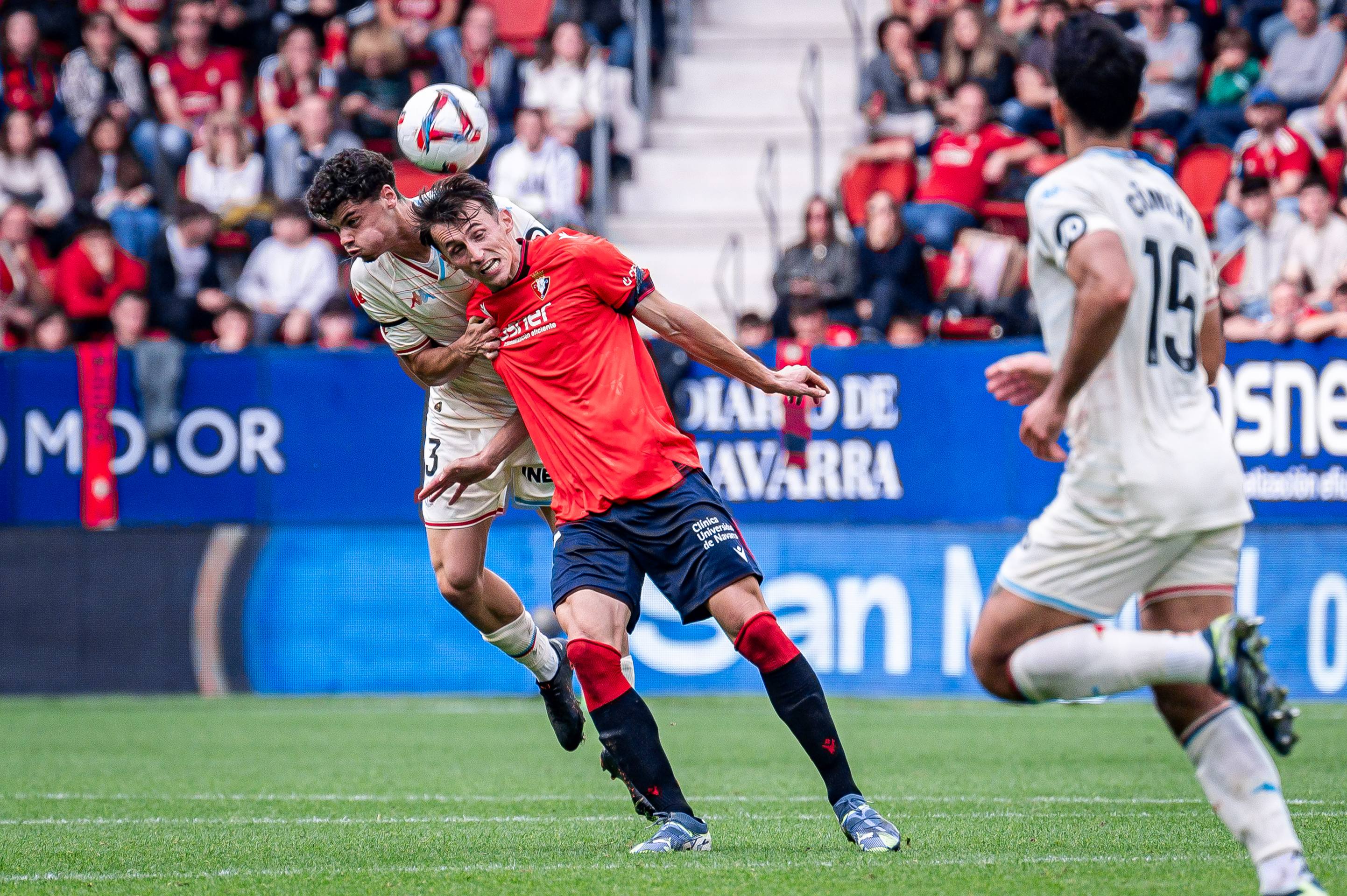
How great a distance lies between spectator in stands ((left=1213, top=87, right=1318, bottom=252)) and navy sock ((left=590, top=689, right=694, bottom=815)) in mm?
9667

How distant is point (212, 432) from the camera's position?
42.8 feet

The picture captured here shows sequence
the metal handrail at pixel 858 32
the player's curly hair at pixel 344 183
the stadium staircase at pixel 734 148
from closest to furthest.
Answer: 1. the player's curly hair at pixel 344 183
2. the stadium staircase at pixel 734 148
3. the metal handrail at pixel 858 32

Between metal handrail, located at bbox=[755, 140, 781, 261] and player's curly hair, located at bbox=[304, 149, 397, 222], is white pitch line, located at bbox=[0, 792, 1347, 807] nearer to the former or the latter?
player's curly hair, located at bbox=[304, 149, 397, 222]

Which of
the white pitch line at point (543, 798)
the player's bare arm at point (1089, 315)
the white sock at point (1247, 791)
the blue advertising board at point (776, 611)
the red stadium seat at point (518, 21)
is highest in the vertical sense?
the red stadium seat at point (518, 21)

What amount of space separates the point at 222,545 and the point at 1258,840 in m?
9.63

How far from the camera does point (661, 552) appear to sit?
229 inches

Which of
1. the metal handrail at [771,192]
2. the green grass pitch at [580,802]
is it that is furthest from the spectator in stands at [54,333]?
the metal handrail at [771,192]

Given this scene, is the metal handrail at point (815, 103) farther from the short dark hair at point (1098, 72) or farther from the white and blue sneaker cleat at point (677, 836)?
the short dark hair at point (1098, 72)

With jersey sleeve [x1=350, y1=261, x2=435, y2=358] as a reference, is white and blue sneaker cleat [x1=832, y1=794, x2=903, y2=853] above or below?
below

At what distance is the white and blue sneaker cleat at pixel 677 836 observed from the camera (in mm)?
5648

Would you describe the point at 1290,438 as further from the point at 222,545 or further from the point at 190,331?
the point at 190,331

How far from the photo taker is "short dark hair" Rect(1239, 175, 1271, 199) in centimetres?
1336

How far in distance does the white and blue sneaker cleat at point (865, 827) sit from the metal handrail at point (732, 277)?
384 inches

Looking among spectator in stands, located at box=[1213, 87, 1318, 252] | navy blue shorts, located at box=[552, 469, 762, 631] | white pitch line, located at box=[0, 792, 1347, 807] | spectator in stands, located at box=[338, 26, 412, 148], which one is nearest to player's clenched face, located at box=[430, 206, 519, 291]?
navy blue shorts, located at box=[552, 469, 762, 631]
